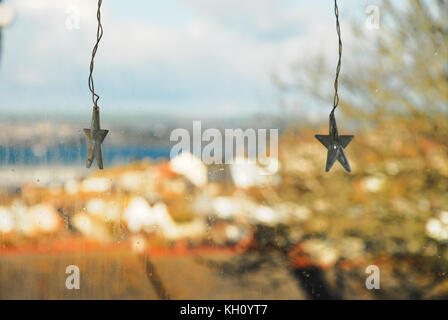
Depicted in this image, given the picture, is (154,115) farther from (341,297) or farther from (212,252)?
(341,297)

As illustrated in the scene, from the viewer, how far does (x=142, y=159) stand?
1.65 metres

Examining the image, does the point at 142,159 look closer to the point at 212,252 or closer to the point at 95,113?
the point at 212,252

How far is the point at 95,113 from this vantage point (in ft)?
2.78

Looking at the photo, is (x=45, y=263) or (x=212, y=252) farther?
(x=212, y=252)

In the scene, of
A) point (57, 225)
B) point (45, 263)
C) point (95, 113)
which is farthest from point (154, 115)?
point (95, 113)

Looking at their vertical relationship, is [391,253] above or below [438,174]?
below

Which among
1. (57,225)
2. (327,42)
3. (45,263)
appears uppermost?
(327,42)

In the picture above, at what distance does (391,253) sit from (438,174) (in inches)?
14.1

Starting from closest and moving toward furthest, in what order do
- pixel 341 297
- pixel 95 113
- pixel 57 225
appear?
1. pixel 95 113
2. pixel 57 225
3. pixel 341 297
